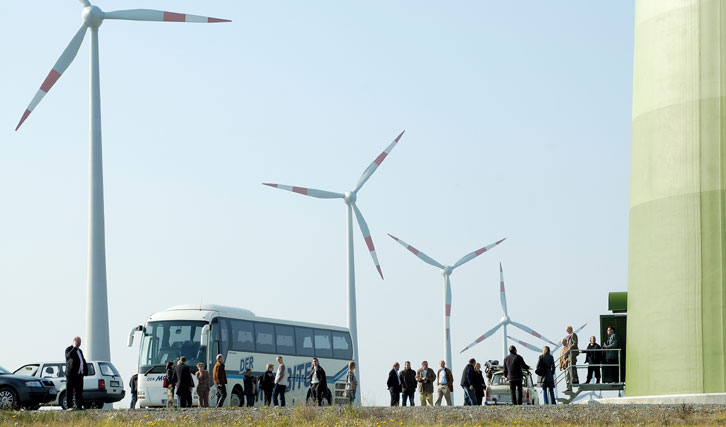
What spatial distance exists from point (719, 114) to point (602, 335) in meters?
9.91

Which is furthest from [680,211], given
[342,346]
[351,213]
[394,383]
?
[351,213]

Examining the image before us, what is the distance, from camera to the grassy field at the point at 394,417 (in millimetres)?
21906

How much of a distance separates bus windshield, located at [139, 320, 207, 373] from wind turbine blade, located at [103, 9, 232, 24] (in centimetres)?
1521

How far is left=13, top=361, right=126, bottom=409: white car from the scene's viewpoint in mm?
36844

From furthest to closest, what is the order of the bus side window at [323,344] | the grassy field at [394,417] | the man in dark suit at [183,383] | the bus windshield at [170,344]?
the bus side window at [323,344], the bus windshield at [170,344], the man in dark suit at [183,383], the grassy field at [394,417]

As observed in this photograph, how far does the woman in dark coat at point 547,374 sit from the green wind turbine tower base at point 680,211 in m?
5.11

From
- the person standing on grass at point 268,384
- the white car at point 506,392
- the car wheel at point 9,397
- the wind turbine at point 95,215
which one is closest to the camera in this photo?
the car wheel at point 9,397

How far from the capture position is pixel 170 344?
38.5m

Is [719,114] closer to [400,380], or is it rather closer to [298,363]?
[400,380]

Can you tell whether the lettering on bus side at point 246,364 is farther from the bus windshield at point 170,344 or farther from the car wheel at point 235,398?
the bus windshield at point 170,344

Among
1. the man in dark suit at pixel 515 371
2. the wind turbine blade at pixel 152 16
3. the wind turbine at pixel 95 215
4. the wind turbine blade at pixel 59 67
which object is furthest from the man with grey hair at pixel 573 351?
the wind turbine blade at pixel 59 67

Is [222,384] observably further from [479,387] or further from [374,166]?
[374,166]

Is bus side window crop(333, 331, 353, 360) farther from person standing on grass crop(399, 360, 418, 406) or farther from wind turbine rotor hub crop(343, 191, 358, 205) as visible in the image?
wind turbine rotor hub crop(343, 191, 358, 205)

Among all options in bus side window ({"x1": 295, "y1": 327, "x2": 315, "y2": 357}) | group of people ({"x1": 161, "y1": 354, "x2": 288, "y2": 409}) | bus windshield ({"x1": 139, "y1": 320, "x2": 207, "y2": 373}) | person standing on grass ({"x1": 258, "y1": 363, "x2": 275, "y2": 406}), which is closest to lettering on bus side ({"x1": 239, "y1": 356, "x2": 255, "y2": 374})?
group of people ({"x1": 161, "y1": 354, "x2": 288, "y2": 409})
